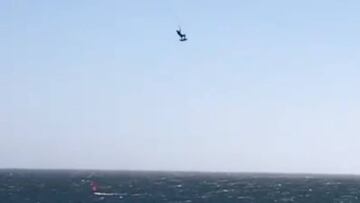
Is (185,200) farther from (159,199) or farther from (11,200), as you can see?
(11,200)

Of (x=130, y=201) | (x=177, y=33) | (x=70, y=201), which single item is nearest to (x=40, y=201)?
(x=70, y=201)

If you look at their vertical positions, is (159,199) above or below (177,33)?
below

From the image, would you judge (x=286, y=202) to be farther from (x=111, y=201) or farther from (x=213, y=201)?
(x=111, y=201)

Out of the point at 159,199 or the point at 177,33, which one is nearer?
the point at 177,33

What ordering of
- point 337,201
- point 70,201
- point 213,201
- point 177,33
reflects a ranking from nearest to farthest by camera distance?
point 177,33, point 70,201, point 213,201, point 337,201

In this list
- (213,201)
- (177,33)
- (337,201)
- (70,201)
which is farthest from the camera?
(337,201)

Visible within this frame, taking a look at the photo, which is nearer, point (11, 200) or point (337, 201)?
point (11, 200)

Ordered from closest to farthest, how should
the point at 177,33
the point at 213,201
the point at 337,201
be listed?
1. the point at 177,33
2. the point at 213,201
3. the point at 337,201

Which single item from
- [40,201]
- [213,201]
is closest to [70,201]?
[40,201]
